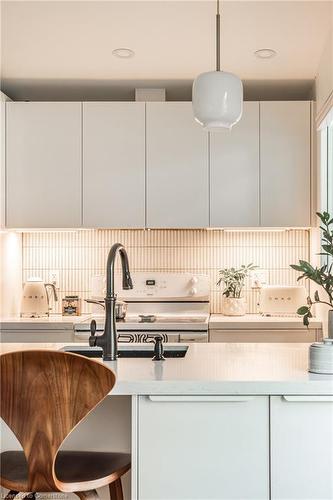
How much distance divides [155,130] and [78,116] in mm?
542

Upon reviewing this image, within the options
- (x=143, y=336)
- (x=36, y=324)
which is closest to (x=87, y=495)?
(x=143, y=336)

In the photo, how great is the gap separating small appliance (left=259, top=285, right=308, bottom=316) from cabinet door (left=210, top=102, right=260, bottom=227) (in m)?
0.49

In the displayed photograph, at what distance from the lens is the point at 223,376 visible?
187 centimetres

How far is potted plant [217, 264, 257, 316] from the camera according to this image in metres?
Result: 4.07

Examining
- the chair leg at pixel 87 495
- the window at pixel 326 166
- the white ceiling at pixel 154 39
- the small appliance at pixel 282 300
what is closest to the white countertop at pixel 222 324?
the small appliance at pixel 282 300

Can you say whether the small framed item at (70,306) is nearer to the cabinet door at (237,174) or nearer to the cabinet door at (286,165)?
the cabinet door at (237,174)

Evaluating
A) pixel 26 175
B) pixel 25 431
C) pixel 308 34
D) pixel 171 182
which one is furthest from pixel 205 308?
pixel 25 431

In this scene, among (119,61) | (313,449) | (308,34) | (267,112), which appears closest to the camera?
(313,449)

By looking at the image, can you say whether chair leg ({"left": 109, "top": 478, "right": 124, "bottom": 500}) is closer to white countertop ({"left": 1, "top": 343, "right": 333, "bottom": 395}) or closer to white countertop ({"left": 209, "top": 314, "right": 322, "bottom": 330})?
white countertop ({"left": 1, "top": 343, "right": 333, "bottom": 395})

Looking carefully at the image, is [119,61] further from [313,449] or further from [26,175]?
[313,449]

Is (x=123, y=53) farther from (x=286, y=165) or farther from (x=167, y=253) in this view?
(x=167, y=253)

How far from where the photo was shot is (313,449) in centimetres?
180

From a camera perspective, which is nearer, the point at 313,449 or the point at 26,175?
the point at 313,449

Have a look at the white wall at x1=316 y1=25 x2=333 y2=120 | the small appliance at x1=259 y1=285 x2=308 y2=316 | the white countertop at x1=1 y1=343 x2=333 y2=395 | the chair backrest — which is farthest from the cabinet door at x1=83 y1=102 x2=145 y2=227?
the chair backrest
